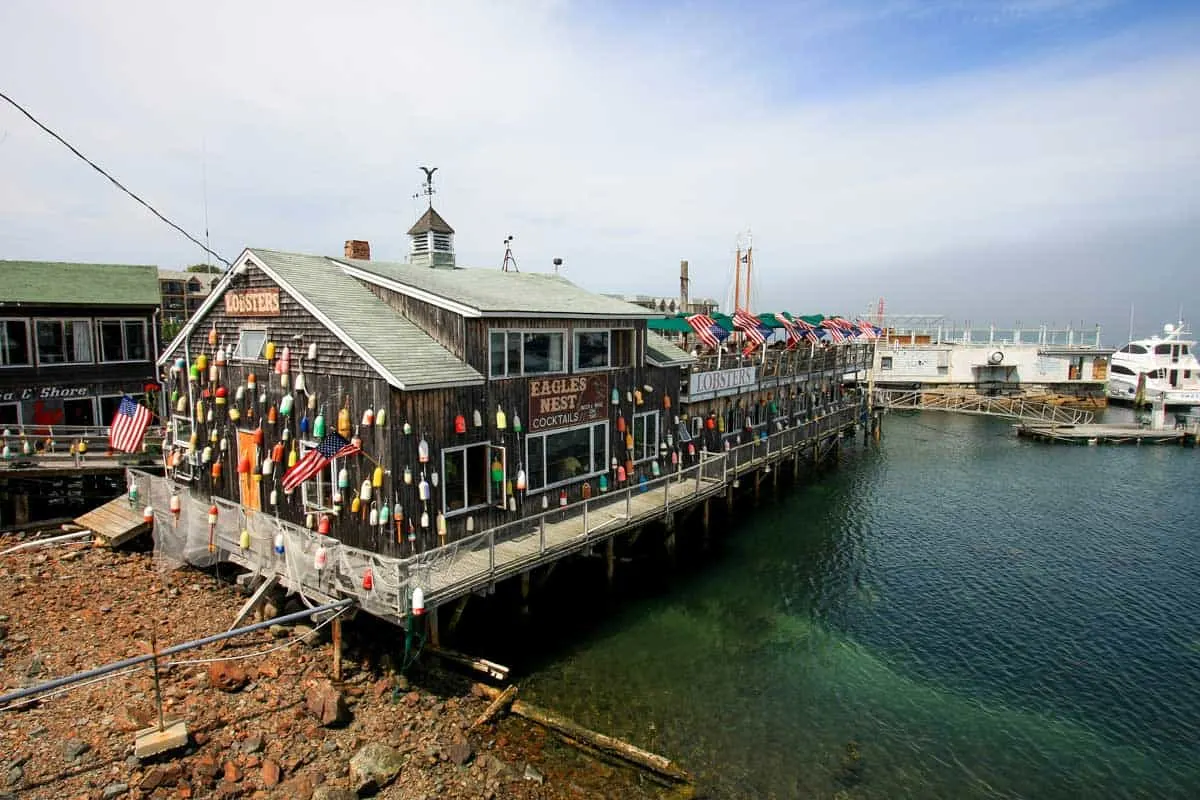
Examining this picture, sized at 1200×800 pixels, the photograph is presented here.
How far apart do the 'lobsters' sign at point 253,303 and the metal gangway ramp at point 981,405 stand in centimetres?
4863

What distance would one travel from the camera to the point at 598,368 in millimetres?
20703

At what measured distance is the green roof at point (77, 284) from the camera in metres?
25.5

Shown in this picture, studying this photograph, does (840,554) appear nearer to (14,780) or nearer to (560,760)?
(560,760)

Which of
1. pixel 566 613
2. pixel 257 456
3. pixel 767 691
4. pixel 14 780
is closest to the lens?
pixel 14 780

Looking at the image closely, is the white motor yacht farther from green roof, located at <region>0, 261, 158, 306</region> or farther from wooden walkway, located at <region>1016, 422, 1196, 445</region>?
green roof, located at <region>0, 261, 158, 306</region>

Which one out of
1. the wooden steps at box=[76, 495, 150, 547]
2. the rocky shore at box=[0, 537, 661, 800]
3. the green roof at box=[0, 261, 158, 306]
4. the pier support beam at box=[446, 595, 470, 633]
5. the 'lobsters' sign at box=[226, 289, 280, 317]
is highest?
the green roof at box=[0, 261, 158, 306]

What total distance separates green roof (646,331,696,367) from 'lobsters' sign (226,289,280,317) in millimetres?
11393

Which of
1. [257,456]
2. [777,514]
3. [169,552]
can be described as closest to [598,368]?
[257,456]

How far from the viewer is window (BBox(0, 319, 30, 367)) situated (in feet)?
81.4

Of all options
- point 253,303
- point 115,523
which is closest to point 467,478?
point 253,303

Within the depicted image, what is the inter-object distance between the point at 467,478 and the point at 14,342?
783 inches

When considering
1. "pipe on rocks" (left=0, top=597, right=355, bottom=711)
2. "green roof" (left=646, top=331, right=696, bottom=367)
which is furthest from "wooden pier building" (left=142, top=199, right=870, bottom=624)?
"pipe on rocks" (left=0, top=597, right=355, bottom=711)

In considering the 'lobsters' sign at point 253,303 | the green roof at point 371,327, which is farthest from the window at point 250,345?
the green roof at point 371,327

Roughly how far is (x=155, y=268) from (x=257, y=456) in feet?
56.6
